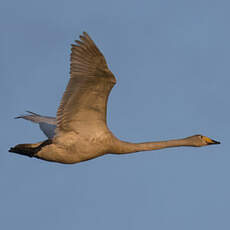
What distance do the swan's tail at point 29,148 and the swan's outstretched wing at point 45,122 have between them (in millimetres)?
1878

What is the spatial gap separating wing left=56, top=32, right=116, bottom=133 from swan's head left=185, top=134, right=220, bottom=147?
12.0 ft

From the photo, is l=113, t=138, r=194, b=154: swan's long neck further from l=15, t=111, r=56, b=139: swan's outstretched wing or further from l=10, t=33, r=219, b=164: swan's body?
l=15, t=111, r=56, b=139: swan's outstretched wing

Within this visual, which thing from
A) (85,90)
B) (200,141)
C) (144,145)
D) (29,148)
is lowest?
(29,148)

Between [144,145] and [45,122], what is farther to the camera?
[45,122]

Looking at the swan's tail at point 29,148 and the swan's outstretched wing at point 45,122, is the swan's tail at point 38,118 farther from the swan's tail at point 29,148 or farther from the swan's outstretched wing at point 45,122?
the swan's tail at point 29,148

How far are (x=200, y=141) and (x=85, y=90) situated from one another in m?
5.08

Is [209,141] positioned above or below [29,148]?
above

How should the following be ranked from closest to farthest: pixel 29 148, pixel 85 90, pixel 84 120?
pixel 85 90, pixel 84 120, pixel 29 148

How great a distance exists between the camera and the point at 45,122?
18.7m

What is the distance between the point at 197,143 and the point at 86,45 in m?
5.67

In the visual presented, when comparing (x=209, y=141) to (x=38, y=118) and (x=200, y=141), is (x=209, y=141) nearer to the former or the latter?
(x=200, y=141)

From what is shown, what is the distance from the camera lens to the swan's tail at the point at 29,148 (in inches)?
596

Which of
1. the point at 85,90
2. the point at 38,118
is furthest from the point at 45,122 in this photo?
the point at 85,90

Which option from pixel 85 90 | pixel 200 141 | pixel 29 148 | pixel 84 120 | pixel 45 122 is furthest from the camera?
pixel 45 122
